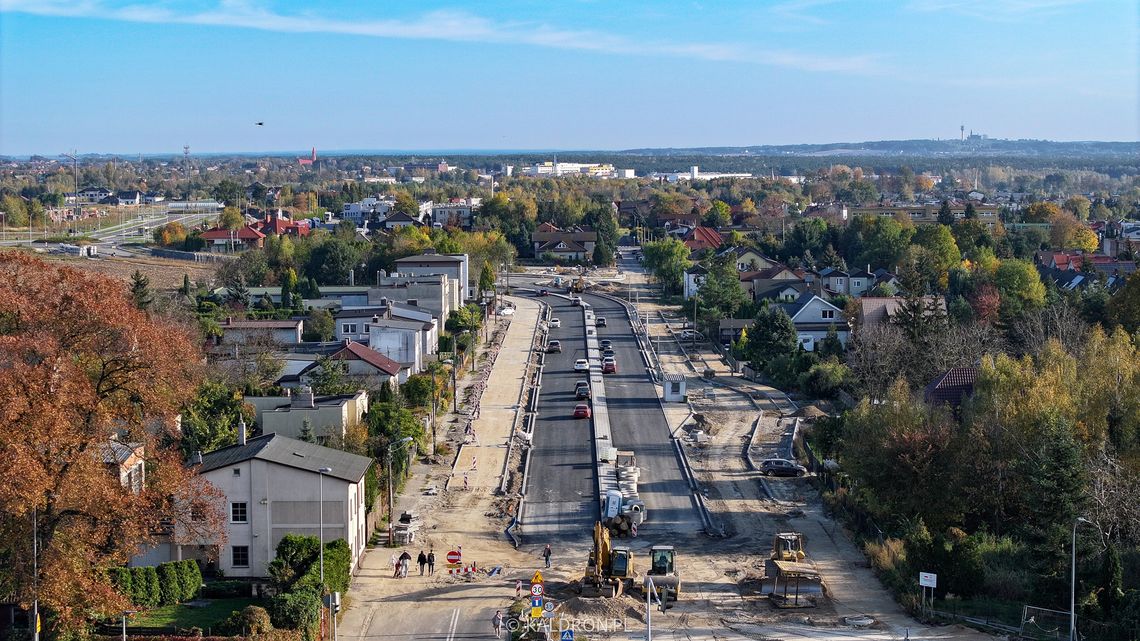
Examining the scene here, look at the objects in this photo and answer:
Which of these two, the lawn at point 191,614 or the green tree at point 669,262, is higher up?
the green tree at point 669,262

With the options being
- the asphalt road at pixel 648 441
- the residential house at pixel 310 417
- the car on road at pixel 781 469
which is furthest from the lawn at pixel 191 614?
the car on road at pixel 781 469

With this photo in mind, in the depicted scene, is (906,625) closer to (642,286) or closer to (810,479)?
(810,479)

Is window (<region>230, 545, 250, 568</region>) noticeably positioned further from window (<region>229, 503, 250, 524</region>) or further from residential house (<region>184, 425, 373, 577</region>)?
window (<region>229, 503, 250, 524</region>)

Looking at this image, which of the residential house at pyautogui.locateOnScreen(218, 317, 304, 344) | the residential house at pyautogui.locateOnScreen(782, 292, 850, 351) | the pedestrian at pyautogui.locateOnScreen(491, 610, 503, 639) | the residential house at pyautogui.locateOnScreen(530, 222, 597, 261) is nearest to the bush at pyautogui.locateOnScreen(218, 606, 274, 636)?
the pedestrian at pyautogui.locateOnScreen(491, 610, 503, 639)

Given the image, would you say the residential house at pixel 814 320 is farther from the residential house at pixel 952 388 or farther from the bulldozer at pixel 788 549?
the bulldozer at pixel 788 549

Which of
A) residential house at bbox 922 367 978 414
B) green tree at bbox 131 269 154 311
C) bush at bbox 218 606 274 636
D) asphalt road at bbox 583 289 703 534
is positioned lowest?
asphalt road at bbox 583 289 703 534

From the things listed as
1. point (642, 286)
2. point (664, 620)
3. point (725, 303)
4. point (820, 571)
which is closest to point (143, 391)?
point (664, 620)
